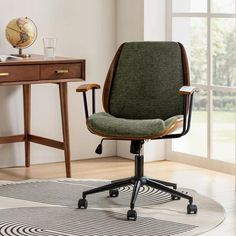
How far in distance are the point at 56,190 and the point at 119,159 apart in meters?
1.20

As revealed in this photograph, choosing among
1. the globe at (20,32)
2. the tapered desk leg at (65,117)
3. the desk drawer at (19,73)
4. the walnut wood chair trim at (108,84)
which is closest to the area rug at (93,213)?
the tapered desk leg at (65,117)

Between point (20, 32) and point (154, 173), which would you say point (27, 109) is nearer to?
point (20, 32)

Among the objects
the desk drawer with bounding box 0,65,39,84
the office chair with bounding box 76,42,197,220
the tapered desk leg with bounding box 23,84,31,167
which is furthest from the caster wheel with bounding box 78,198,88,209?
the tapered desk leg with bounding box 23,84,31,167

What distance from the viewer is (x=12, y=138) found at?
5043mm

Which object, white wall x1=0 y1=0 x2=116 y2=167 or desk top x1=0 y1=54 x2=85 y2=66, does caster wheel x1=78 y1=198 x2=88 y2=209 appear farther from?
white wall x1=0 y1=0 x2=116 y2=167

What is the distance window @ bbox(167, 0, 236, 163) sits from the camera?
4832 mm

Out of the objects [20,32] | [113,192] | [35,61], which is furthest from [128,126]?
[20,32]

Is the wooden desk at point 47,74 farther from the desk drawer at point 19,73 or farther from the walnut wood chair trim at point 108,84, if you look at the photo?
the walnut wood chair trim at point 108,84

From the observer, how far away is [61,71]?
465 centimetres

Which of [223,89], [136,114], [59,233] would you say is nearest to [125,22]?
[223,89]

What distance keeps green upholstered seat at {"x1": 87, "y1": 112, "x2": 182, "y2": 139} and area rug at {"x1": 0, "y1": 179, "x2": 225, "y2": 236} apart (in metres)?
0.42

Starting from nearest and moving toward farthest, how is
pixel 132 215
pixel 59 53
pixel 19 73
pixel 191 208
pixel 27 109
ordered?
pixel 132 215, pixel 191 208, pixel 19 73, pixel 27 109, pixel 59 53

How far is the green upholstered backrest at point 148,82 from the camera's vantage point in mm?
4164

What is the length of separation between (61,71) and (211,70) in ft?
3.42
